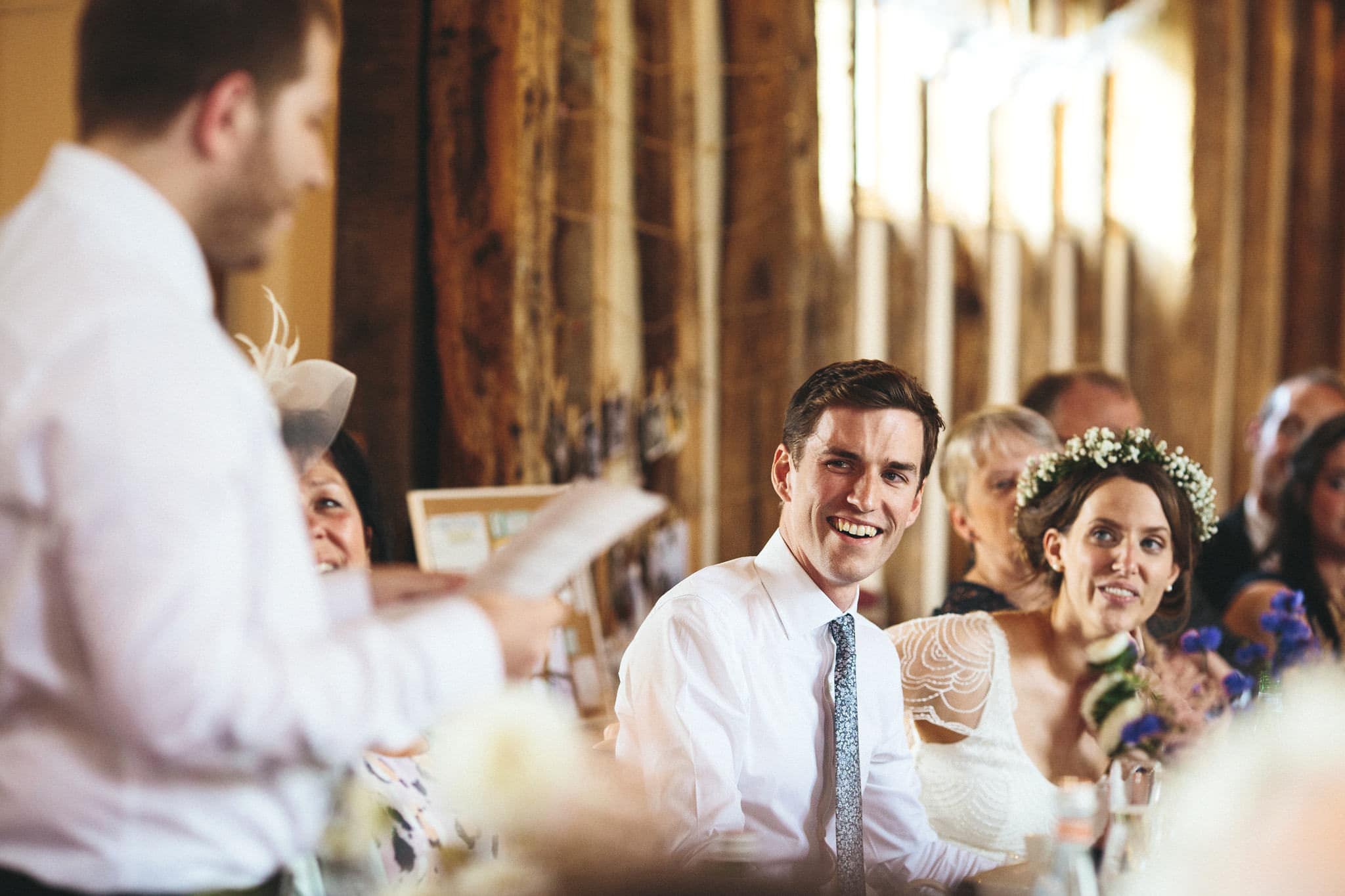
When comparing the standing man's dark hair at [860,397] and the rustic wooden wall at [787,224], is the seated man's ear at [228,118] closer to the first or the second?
the standing man's dark hair at [860,397]

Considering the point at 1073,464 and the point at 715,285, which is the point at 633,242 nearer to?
the point at 715,285

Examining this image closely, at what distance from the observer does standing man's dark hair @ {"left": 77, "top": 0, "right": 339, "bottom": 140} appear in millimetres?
941

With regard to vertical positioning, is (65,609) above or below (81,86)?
below

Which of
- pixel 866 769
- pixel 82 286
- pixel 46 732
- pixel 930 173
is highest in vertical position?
pixel 930 173

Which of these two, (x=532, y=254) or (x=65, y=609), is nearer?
(x=65, y=609)

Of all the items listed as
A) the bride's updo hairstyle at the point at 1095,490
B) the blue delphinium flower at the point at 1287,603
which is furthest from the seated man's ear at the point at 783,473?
the blue delphinium flower at the point at 1287,603

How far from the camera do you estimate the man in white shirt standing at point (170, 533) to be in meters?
0.83

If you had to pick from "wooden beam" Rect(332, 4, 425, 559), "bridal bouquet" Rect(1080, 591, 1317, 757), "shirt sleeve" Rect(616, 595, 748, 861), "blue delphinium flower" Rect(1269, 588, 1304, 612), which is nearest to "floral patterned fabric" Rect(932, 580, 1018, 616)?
"bridal bouquet" Rect(1080, 591, 1317, 757)

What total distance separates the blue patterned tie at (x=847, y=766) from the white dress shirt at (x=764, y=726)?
0.03 m

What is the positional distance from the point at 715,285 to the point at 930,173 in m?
1.62

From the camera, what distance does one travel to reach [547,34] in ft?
10.8

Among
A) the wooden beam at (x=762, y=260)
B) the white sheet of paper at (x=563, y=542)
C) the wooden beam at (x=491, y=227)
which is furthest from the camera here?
the wooden beam at (x=762, y=260)

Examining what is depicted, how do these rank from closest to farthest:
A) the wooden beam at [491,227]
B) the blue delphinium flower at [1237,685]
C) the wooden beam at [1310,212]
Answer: the blue delphinium flower at [1237,685] → the wooden beam at [491,227] → the wooden beam at [1310,212]

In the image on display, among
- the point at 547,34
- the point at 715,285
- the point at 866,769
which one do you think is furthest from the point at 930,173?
the point at 866,769
